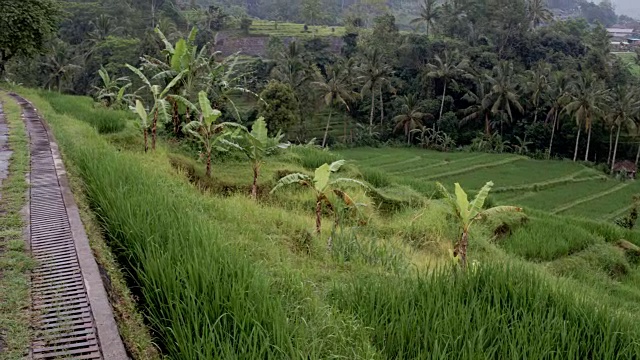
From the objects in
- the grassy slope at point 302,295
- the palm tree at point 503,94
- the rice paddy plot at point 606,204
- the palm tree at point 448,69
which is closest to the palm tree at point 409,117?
the palm tree at point 448,69

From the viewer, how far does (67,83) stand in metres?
32.6

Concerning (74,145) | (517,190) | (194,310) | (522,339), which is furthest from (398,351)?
(517,190)

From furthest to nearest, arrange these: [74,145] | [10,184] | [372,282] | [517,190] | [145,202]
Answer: [517,190] < [74,145] < [10,184] < [145,202] < [372,282]

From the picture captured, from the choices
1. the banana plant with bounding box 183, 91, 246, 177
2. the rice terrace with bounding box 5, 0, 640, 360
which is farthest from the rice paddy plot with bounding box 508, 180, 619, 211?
the banana plant with bounding box 183, 91, 246, 177

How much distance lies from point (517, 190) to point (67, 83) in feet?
85.9

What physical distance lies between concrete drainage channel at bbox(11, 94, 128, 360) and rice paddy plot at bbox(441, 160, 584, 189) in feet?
69.7

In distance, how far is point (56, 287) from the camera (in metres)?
2.90

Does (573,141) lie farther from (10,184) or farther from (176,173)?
(10,184)

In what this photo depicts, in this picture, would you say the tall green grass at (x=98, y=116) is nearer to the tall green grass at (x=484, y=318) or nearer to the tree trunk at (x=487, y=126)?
the tall green grass at (x=484, y=318)

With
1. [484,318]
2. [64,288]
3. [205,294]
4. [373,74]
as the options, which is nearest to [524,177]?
[373,74]

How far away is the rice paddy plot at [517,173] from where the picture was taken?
24.9 metres

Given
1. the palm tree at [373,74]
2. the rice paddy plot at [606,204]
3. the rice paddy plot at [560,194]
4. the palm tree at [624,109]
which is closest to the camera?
the rice paddy plot at [606,204]

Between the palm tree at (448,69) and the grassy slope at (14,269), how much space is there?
1299 inches

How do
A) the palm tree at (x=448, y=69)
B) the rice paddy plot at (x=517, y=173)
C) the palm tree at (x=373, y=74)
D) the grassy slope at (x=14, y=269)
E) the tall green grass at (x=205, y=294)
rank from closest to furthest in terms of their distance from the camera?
the grassy slope at (x=14, y=269), the tall green grass at (x=205, y=294), the rice paddy plot at (x=517, y=173), the palm tree at (x=373, y=74), the palm tree at (x=448, y=69)
